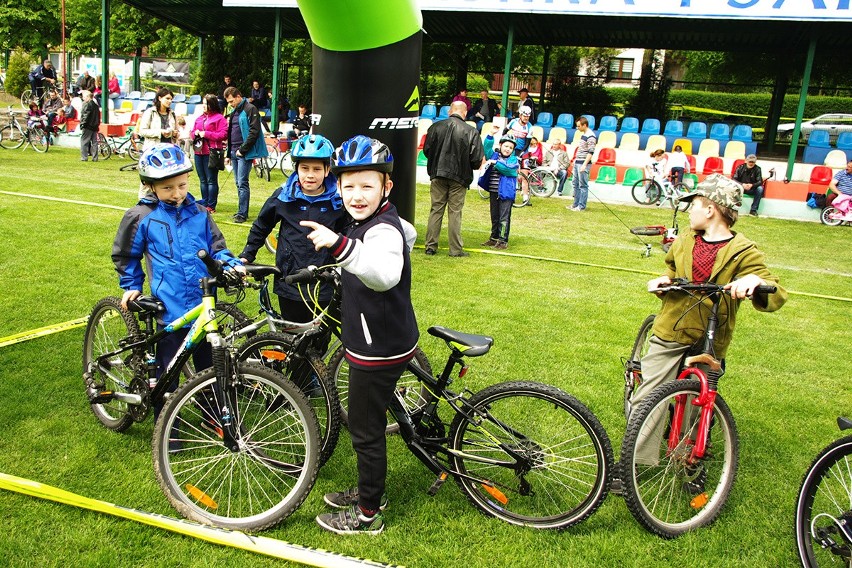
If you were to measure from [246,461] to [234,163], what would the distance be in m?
8.86

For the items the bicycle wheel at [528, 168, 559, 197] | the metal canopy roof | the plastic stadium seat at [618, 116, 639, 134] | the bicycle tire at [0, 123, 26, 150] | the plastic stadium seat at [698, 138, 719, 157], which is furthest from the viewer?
the plastic stadium seat at [618, 116, 639, 134]

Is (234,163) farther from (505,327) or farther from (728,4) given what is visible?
(728,4)

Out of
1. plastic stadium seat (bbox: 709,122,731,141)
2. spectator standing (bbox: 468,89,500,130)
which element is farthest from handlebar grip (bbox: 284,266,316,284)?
plastic stadium seat (bbox: 709,122,731,141)

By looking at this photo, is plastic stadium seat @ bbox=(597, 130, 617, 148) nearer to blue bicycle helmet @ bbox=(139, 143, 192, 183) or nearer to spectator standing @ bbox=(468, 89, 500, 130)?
spectator standing @ bbox=(468, 89, 500, 130)

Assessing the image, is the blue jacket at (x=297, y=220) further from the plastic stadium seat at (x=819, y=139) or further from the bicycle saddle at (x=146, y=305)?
the plastic stadium seat at (x=819, y=139)

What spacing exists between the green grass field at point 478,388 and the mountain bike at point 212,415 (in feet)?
0.56

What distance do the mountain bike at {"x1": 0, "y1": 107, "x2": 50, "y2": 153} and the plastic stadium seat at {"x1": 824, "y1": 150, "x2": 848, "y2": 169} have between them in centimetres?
2245

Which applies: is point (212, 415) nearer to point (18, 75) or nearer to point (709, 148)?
point (709, 148)

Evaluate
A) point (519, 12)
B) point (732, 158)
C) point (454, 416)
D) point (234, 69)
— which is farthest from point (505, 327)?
point (234, 69)

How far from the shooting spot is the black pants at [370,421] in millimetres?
3461

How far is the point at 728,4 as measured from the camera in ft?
57.2

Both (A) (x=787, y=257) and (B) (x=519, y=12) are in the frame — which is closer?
(A) (x=787, y=257)

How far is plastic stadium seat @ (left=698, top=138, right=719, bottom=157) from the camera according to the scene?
21281mm

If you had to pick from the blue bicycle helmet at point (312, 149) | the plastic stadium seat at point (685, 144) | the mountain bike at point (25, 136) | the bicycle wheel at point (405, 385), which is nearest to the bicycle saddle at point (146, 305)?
the bicycle wheel at point (405, 385)
